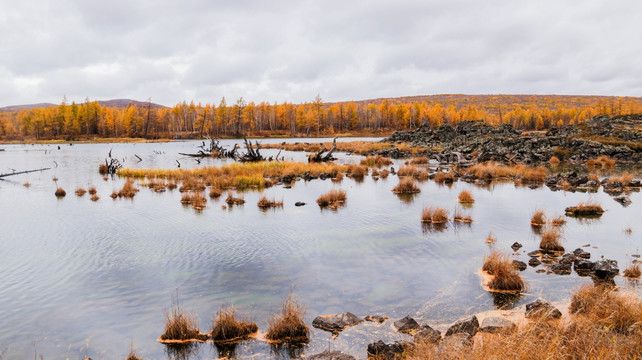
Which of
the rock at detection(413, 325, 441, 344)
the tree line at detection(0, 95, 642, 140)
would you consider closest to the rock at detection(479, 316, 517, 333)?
the rock at detection(413, 325, 441, 344)

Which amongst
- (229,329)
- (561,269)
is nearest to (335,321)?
(229,329)

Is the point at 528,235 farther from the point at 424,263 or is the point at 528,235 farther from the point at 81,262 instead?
the point at 81,262

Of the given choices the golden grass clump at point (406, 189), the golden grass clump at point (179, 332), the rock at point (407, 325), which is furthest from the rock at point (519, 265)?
the golden grass clump at point (406, 189)

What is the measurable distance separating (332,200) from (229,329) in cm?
1646

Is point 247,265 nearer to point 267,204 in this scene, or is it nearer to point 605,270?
point 267,204

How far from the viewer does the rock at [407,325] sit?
816 cm

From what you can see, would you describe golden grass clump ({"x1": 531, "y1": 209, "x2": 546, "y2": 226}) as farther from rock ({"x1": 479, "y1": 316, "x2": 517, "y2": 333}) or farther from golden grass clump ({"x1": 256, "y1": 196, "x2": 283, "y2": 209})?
golden grass clump ({"x1": 256, "y1": 196, "x2": 283, "y2": 209})

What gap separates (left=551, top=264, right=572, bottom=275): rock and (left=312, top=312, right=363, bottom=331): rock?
7.03m

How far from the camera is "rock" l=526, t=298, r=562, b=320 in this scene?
25.4 feet

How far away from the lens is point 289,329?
8.09m

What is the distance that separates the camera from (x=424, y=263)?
42.8 feet

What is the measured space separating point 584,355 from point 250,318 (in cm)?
659

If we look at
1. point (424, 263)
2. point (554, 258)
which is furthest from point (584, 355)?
point (554, 258)

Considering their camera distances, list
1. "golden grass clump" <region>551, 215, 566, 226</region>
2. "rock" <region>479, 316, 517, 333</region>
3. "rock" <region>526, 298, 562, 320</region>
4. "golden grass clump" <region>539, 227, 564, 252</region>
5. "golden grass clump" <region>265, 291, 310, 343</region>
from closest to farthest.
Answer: "rock" <region>479, 316, 517, 333</region>
"rock" <region>526, 298, 562, 320</region>
"golden grass clump" <region>265, 291, 310, 343</region>
"golden grass clump" <region>539, 227, 564, 252</region>
"golden grass clump" <region>551, 215, 566, 226</region>
